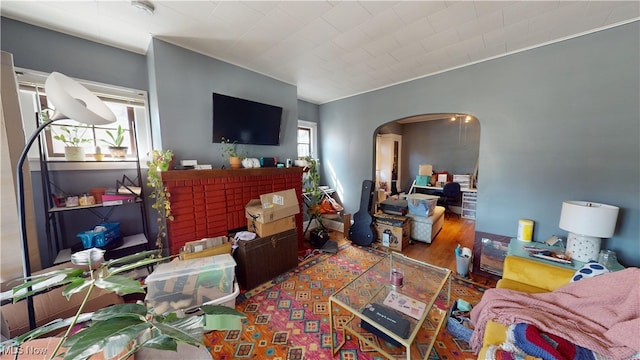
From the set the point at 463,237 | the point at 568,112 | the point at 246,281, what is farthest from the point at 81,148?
the point at 463,237

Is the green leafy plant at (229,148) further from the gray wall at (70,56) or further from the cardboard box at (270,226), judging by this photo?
the gray wall at (70,56)

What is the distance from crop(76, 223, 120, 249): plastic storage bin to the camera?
1.91m

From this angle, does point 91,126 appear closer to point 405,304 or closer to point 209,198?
point 209,198

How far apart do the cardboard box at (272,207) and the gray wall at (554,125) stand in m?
2.24

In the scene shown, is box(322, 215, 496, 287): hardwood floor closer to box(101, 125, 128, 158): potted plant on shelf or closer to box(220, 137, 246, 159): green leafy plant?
box(220, 137, 246, 159): green leafy plant

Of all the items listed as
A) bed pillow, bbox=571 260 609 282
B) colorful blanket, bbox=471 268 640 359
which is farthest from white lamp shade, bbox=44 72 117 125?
bed pillow, bbox=571 260 609 282

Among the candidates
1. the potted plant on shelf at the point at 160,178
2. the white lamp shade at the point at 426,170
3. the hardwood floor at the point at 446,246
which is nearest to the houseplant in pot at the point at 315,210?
the hardwood floor at the point at 446,246

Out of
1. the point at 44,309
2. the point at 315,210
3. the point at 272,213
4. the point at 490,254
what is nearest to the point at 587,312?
the point at 490,254

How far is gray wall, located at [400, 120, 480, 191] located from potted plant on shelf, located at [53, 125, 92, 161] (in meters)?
5.90

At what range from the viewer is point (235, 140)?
102 inches

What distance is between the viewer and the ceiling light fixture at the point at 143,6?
1548mm

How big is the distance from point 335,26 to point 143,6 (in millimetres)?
1500

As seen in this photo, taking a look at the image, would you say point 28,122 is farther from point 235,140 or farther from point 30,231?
point 235,140

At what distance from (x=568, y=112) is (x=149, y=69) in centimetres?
433
